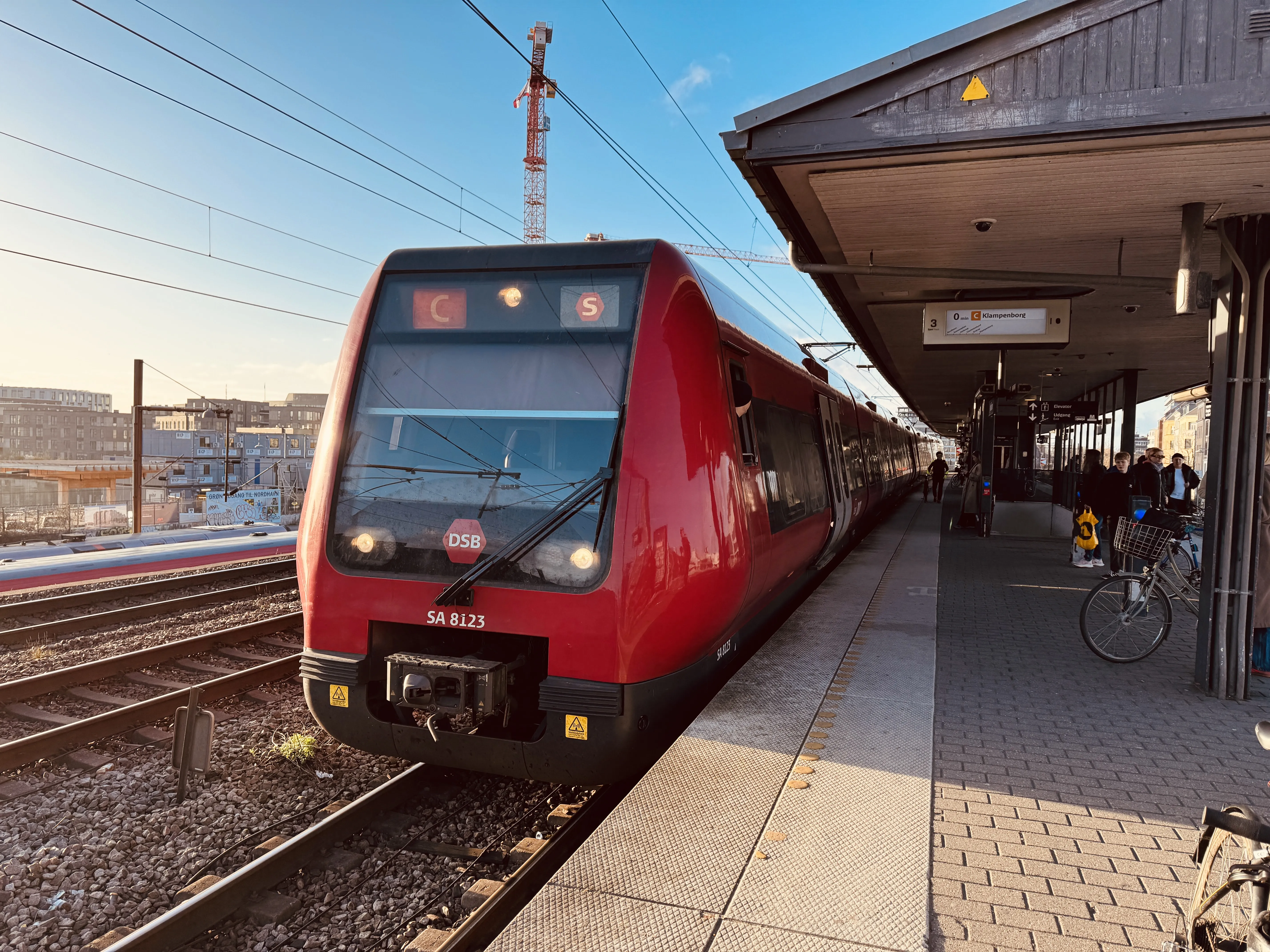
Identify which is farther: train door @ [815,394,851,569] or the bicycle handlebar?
train door @ [815,394,851,569]

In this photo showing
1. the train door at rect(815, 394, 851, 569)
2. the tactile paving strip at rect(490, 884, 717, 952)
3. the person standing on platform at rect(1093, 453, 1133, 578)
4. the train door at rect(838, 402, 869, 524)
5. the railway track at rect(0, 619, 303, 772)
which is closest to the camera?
the tactile paving strip at rect(490, 884, 717, 952)

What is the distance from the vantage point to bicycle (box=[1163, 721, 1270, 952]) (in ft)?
6.61

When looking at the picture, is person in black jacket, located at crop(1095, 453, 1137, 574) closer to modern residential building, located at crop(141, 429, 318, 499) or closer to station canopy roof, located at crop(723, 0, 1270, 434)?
station canopy roof, located at crop(723, 0, 1270, 434)

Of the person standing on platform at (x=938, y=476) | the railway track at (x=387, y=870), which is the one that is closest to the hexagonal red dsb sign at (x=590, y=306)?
the railway track at (x=387, y=870)

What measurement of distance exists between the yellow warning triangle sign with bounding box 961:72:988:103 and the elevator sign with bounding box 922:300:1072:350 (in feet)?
11.9

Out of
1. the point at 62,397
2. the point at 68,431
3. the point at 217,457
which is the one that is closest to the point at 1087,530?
the point at 217,457

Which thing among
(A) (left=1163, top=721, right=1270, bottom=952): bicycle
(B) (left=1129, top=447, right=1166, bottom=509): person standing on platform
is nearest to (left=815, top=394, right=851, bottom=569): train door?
(B) (left=1129, top=447, right=1166, bottom=509): person standing on platform

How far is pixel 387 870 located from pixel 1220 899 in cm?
318

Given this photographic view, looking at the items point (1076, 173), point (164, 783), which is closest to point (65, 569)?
point (164, 783)

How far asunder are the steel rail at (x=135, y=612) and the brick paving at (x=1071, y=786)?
8.40 m

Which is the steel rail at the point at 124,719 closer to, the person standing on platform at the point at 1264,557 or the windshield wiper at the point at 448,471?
the windshield wiper at the point at 448,471

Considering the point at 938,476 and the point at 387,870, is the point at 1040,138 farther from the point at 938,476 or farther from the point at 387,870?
the point at 938,476

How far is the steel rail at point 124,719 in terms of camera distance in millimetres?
5031

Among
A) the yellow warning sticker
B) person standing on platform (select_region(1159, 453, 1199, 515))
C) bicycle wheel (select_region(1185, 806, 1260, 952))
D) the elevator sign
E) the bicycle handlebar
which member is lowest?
the yellow warning sticker
